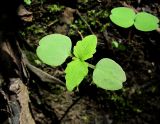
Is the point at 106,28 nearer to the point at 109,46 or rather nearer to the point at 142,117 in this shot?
the point at 109,46

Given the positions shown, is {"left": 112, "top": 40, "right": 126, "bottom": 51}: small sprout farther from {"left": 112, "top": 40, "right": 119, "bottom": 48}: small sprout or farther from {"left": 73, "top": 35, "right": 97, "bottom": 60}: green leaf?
{"left": 73, "top": 35, "right": 97, "bottom": 60}: green leaf

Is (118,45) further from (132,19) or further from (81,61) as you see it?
(81,61)

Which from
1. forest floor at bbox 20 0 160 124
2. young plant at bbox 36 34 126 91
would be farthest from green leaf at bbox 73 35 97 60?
forest floor at bbox 20 0 160 124

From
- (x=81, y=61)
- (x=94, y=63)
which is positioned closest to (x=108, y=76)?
(x=81, y=61)

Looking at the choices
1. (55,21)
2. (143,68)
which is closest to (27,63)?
(55,21)

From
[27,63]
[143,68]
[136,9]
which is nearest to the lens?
[27,63]

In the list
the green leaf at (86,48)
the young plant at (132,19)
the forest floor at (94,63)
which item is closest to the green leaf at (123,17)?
the young plant at (132,19)
